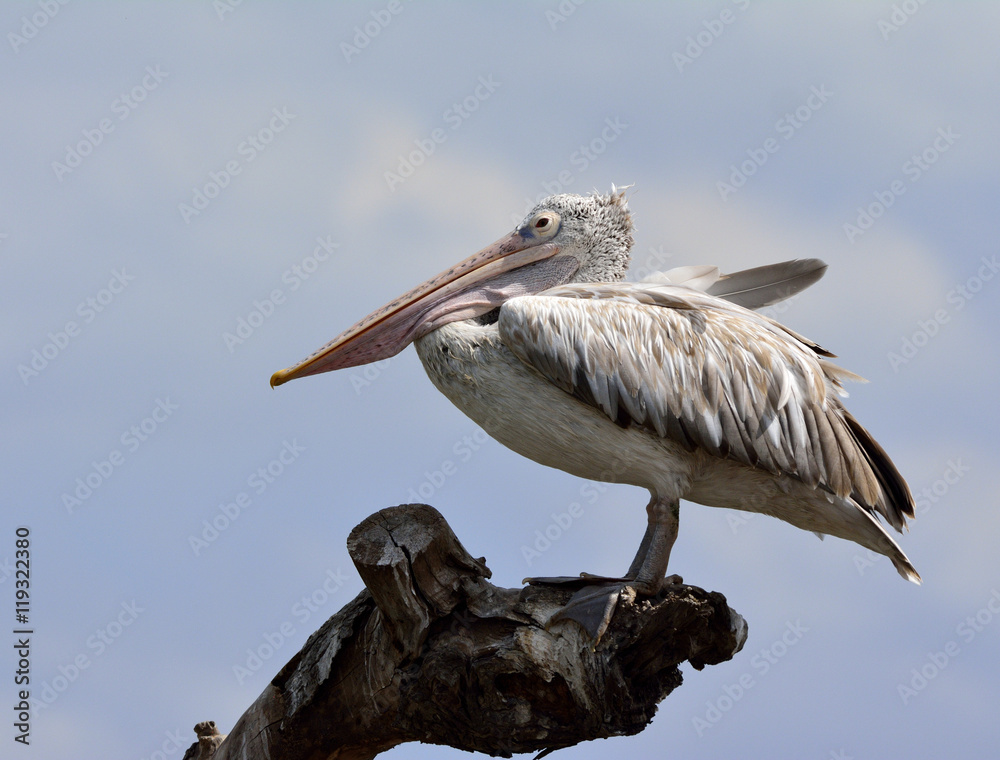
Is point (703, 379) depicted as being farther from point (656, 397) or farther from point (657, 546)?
point (657, 546)

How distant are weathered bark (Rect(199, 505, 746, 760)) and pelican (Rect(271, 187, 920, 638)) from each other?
0.93ft

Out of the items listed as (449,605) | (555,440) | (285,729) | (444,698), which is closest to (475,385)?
(555,440)

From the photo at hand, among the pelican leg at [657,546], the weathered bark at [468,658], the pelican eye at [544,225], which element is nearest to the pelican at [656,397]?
the pelican leg at [657,546]

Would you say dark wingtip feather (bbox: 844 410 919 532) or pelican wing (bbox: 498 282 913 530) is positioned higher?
pelican wing (bbox: 498 282 913 530)

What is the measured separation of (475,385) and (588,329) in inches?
27.3

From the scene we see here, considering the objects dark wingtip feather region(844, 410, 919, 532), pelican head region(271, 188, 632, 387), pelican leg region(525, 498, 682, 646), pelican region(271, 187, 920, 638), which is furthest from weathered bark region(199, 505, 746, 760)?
pelican head region(271, 188, 632, 387)

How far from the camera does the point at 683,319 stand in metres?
6.29

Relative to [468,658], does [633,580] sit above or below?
below

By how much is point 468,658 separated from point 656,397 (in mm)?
1697

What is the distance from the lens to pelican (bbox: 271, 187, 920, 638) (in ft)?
19.4

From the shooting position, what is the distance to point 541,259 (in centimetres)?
704

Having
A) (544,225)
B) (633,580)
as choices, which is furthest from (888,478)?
(544,225)

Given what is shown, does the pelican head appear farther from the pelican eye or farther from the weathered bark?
the weathered bark

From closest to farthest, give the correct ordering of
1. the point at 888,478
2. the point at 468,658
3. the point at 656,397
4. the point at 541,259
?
the point at 468,658 < the point at 656,397 < the point at 888,478 < the point at 541,259
